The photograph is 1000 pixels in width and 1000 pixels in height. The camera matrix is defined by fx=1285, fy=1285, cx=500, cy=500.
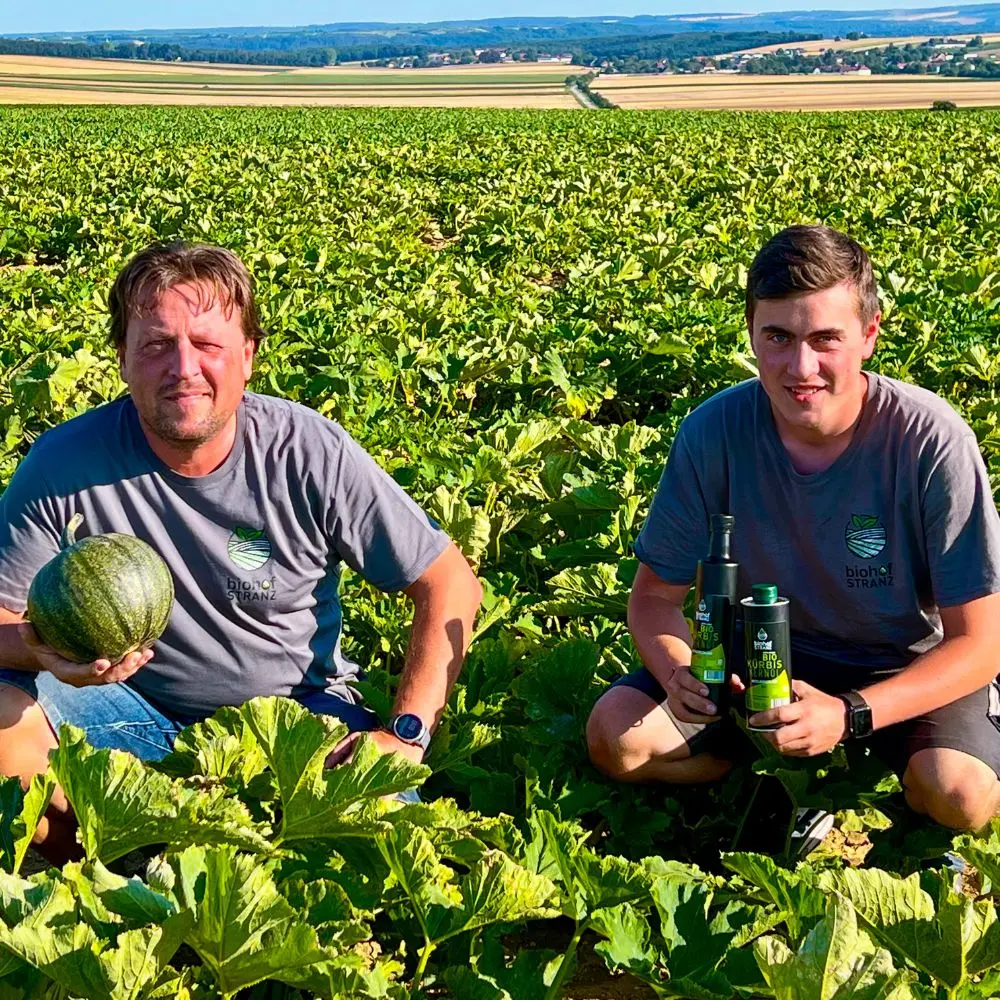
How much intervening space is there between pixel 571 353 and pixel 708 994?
570 centimetres

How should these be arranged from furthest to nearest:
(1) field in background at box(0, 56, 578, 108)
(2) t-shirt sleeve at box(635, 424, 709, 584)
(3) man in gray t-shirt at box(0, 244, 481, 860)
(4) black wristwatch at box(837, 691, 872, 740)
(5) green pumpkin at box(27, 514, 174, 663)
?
(1) field in background at box(0, 56, 578, 108) → (2) t-shirt sleeve at box(635, 424, 709, 584) → (3) man in gray t-shirt at box(0, 244, 481, 860) → (4) black wristwatch at box(837, 691, 872, 740) → (5) green pumpkin at box(27, 514, 174, 663)

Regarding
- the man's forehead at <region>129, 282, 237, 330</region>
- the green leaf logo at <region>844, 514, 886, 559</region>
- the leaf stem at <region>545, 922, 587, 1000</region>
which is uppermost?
the man's forehead at <region>129, 282, 237, 330</region>

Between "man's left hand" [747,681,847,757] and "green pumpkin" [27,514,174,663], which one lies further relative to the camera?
"man's left hand" [747,681,847,757]

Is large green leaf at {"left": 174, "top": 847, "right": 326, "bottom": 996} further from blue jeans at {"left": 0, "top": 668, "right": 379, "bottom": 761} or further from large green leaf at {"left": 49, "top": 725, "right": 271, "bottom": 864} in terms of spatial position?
blue jeans at {"left": 0, "top": 668, "right": 379, "bottom": 761}

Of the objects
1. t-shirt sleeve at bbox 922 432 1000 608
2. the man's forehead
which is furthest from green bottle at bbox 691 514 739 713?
the man's forehead

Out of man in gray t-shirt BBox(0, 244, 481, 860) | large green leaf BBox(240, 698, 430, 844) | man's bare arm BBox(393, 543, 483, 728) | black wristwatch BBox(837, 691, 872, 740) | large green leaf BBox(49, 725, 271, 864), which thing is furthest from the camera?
man's bare arm BBox(393, 543, 483, 728)

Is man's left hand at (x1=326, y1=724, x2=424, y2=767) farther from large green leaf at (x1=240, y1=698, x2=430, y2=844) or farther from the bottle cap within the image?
the bottle cap

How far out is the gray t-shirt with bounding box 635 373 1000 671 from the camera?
10.4 ft

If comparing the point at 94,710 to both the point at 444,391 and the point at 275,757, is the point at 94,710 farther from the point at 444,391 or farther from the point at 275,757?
the point at 444,391

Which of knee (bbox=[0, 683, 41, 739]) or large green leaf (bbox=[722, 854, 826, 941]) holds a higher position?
knee (bbox=[0, 683, 41, 739])

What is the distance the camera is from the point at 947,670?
124 inches

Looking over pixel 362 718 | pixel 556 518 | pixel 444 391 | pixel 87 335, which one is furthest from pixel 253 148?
pixel 362 718

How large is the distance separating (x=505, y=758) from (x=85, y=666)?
4.02 ft

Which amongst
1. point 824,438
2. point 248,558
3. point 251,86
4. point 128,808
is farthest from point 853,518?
point 251,86
